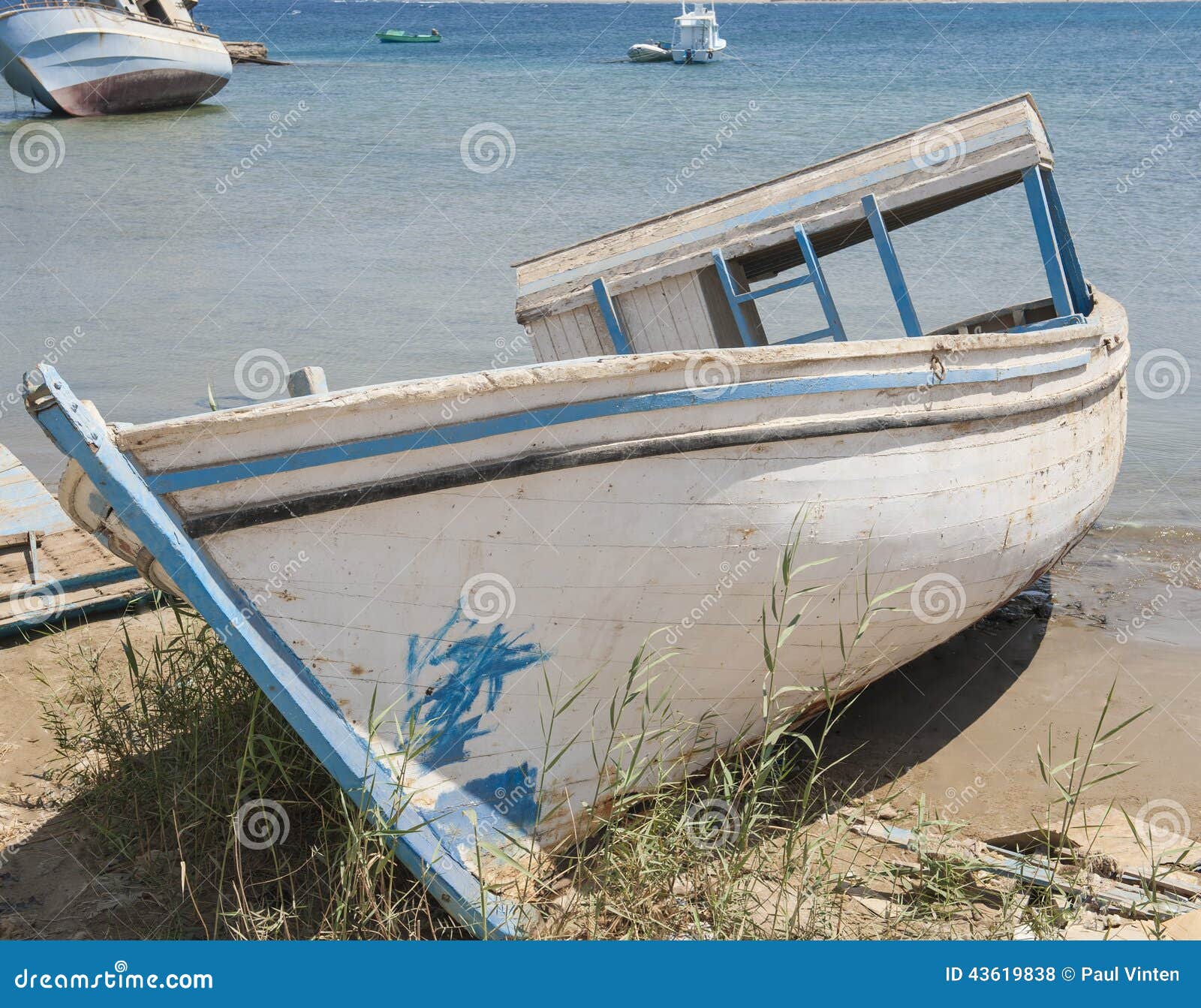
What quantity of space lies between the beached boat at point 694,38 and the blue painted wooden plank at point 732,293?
47028mm

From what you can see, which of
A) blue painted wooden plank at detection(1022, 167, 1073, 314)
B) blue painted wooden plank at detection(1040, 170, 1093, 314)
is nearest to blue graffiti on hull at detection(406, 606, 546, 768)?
blue painted wooden plank at detection(1022, 167, 1073, 314)

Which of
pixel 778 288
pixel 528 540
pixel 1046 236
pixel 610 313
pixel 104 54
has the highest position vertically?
pixel 528 540

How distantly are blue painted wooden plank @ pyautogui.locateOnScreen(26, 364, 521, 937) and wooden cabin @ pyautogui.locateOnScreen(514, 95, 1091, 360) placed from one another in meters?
2.65

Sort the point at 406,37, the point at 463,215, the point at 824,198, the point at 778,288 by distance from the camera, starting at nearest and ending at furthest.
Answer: the point at 824,198, the point at 778,288, the point at 463,215, the point at 406,37

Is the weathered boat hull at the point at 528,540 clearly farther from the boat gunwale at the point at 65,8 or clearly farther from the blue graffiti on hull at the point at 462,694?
the boat gunwale at the point at 65,8

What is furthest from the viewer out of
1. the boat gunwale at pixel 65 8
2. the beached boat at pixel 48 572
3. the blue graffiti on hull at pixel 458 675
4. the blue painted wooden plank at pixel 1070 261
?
the boat gunwale at pixel 65 8

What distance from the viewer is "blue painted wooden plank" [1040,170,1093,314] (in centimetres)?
631

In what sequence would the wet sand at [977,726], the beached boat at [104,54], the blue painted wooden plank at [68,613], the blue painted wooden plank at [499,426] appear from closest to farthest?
1. the blue painted wooden plank at [499,426]
2. the wet sand at [977,726]
3. the blue painted wooden plank at [68,613]
4. the beached boat at [104,54]

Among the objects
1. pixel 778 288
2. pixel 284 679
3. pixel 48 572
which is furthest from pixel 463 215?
pixel 284 679

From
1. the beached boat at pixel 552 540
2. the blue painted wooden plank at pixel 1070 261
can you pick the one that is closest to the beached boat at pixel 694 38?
the blue painted wooden plank at pixel 1070 261

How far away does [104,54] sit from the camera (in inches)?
1175

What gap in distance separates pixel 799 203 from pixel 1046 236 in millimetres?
1277

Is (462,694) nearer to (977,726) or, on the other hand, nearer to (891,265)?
(977,726)

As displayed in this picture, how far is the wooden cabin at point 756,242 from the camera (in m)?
5.31
